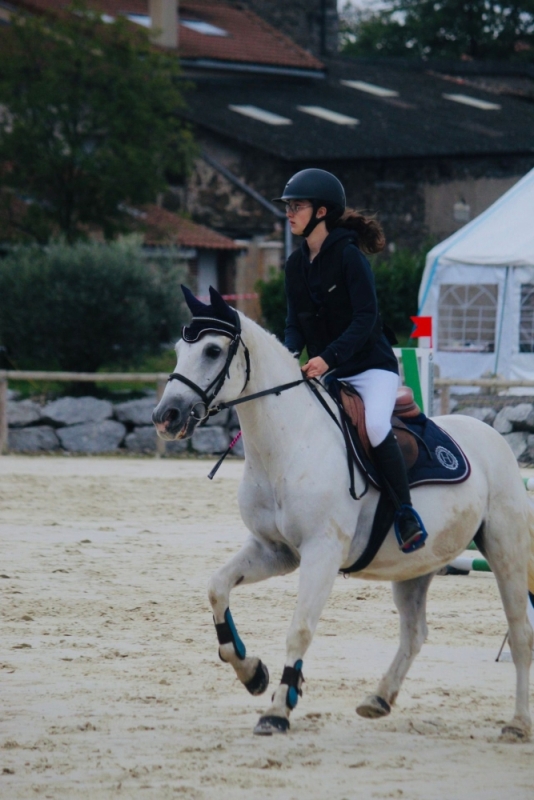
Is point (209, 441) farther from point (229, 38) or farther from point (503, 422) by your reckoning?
point (229, 38)

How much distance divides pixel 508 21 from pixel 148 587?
5251 centimetres

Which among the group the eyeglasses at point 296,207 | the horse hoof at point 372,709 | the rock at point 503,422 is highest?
the eyeglasses at point 296,207

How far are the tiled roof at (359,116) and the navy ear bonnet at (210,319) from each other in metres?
27.0

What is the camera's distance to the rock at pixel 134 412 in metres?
18.4

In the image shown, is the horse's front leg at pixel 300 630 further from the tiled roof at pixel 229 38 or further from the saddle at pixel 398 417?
the tiled roof at pixel 229 38

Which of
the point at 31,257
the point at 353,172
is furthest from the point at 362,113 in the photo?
the point at 31,257

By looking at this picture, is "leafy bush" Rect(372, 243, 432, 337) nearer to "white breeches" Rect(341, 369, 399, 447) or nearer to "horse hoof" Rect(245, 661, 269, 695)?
"white breeches" Rect(341, 369, 399, 447)

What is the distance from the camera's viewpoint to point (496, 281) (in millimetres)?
20797

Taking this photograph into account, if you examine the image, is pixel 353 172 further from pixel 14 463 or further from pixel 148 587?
pixel 148 587

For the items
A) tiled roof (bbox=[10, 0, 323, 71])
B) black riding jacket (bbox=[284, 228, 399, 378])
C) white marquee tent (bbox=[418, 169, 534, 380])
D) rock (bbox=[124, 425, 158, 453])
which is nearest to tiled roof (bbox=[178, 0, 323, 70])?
tiled roof (bbox=[10, 0, 323, 71])

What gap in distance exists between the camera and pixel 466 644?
288 inches

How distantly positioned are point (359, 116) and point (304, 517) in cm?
3320

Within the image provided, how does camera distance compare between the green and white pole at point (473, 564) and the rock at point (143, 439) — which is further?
the rock at point (143, 439)

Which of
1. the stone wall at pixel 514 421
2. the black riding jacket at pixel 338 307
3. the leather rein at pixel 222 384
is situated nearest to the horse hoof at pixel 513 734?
the leather rein at pixel 222 384
